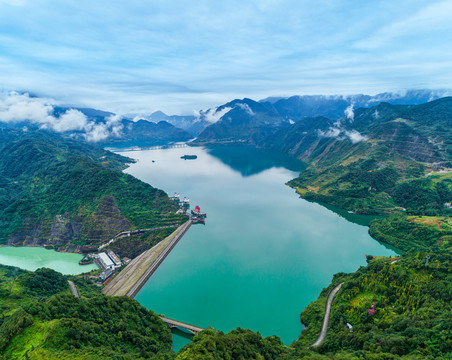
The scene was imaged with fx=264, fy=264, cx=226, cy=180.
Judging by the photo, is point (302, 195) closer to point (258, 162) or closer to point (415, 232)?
point (415, 232)

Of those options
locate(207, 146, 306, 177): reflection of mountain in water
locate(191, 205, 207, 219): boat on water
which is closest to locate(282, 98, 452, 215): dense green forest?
locate(207, 146, 306, 177): reflection of mountain in water

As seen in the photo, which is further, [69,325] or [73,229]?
[73,229]

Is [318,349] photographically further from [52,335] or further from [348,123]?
[348,123]

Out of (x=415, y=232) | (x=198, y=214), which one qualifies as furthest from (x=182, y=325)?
(x=415, y=232)

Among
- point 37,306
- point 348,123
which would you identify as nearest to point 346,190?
point 37,306

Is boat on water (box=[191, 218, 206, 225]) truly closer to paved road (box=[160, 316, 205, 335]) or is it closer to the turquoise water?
the turquoise water

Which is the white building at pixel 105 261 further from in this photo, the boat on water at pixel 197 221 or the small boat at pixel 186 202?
the small boat at pixel 186 202
